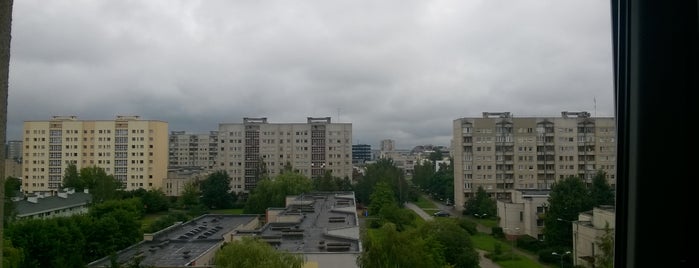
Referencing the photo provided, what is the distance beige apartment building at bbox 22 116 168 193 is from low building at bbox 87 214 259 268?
9276 mm

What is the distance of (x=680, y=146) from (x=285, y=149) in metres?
24.7

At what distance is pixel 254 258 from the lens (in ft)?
20.7

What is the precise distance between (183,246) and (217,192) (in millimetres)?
11617

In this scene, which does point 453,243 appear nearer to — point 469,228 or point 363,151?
point 469,228

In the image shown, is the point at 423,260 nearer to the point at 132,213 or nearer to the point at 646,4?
the point at 646,4

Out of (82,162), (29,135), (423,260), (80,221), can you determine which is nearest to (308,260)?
(423,260)

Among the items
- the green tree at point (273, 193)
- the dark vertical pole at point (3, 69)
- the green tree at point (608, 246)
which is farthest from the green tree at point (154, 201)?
the dark vertical pole at point (3, 69)

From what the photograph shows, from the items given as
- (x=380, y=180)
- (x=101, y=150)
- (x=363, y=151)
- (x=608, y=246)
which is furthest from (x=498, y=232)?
(x=363, y=151)

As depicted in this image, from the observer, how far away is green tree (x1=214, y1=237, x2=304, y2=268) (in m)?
6.18

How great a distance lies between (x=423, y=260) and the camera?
6418mm

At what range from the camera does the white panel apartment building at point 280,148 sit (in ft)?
80.9

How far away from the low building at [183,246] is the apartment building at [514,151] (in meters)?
7.60

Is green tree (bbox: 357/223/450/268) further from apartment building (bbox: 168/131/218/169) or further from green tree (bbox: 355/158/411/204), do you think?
apartment building (bbox: 168/131/218/169)

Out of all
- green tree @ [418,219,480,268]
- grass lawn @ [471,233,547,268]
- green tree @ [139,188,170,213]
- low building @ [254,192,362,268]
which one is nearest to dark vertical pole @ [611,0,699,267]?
low building @ [254,192,362,268]
